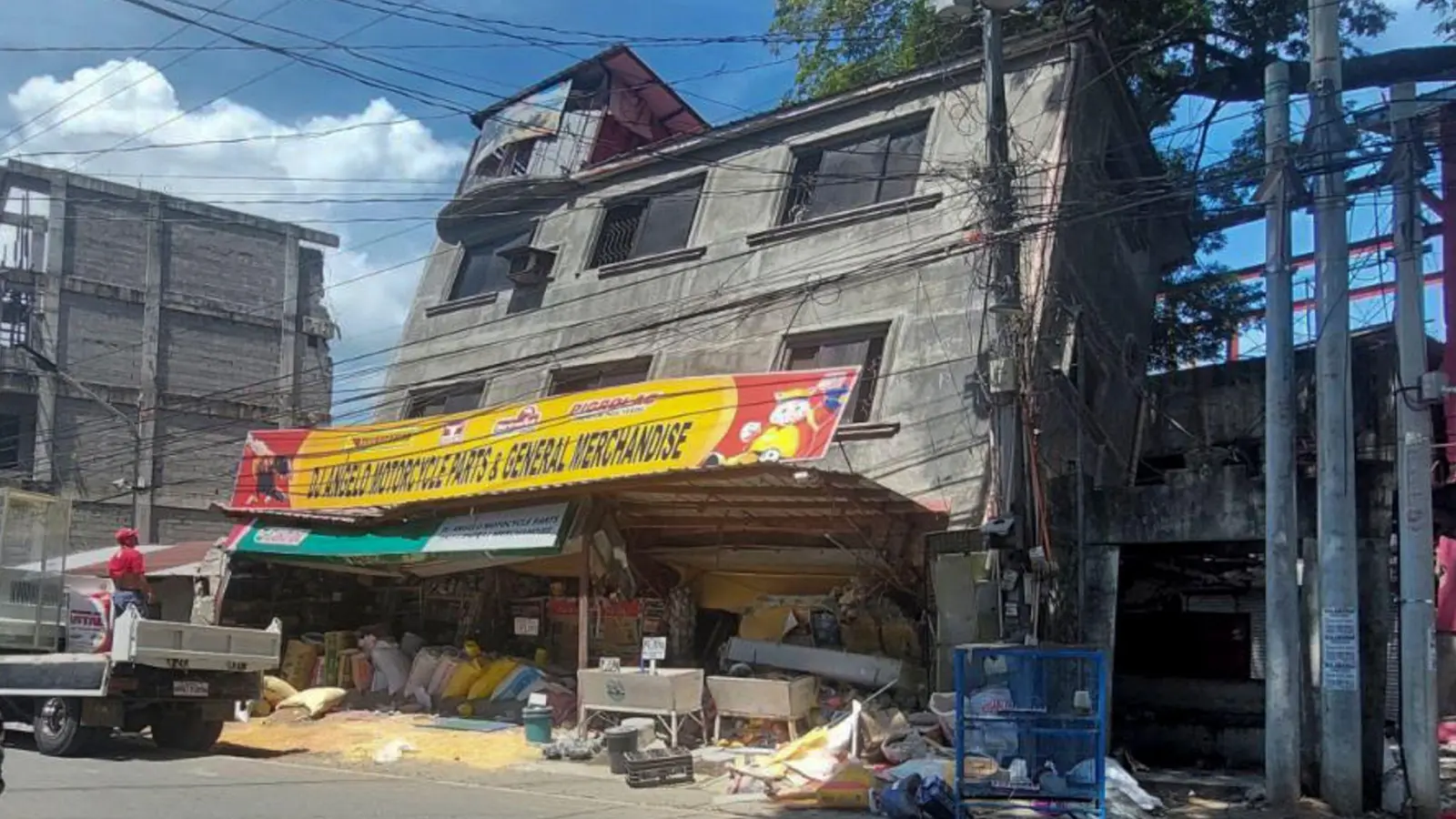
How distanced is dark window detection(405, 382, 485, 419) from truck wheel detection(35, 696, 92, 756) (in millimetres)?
8314

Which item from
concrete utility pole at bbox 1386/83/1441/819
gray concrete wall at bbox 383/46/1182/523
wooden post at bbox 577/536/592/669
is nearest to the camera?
concrete utility pole at bbox 1386/83/1441/819

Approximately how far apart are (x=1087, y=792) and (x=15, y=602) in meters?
12.7

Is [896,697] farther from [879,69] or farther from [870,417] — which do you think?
[879,69]

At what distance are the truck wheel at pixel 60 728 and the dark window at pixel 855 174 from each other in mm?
10899

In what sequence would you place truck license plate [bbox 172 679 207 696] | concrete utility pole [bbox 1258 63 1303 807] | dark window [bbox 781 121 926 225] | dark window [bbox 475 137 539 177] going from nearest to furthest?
1. concrete utility pole [bbox 1258 63 1303 807]
2. truck license plate [bbox 172 679 207 696]
3. dark window [bbox 781 121 926 225]
4. dark window [bbox 475 137 539 177]

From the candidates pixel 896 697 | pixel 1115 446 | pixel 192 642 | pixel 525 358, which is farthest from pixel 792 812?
pixel 525 358

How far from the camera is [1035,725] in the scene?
9.09 meters

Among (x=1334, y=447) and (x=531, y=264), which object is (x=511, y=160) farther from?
(x=1334, y=447)

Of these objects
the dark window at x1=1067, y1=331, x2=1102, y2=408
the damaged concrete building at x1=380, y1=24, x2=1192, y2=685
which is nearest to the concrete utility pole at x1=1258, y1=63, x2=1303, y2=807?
the damaged concrete building at x1=380, y1=24, x2=1192, y2=685

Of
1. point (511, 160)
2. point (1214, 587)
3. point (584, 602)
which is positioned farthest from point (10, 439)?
point (1214, 587)

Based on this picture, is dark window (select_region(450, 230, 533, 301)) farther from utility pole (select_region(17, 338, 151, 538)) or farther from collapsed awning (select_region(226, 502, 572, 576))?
utility pole (select_region(17, 338, 151, 538))

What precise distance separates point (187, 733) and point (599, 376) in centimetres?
764

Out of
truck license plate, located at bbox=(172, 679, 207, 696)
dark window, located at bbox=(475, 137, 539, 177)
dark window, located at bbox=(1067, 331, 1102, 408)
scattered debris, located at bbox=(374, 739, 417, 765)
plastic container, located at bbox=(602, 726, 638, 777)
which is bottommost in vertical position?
scattered debris, located at bbox=(374, 739, 417, 765)

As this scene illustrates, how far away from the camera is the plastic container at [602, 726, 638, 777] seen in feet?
39.2
